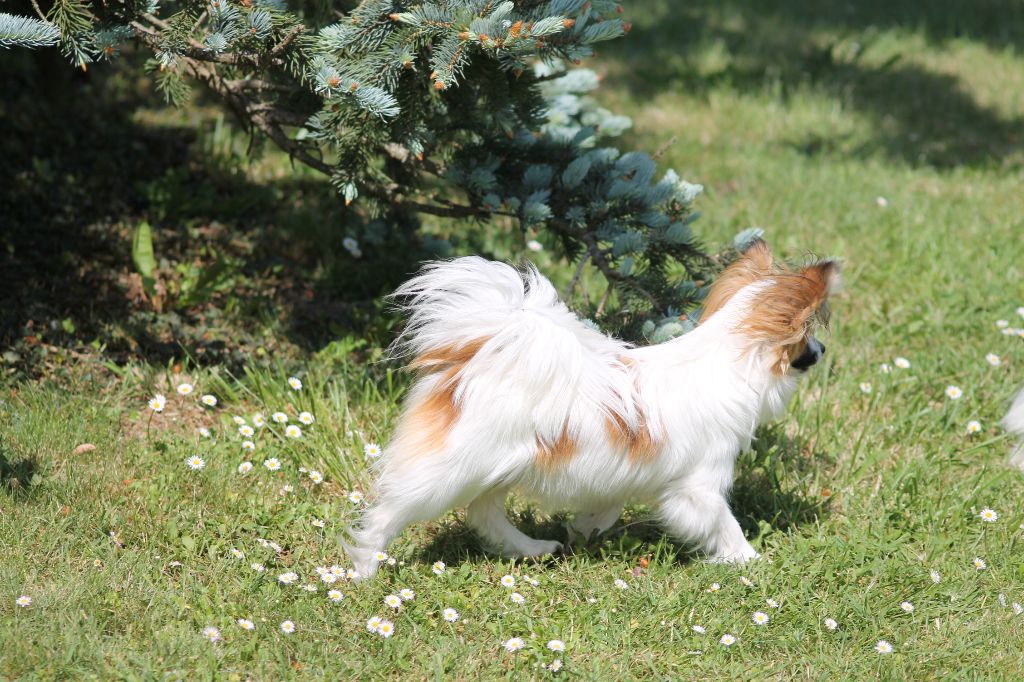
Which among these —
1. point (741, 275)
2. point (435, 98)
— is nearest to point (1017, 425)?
point (741, 275)

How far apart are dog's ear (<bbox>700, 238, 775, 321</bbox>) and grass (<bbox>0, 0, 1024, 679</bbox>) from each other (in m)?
0.84

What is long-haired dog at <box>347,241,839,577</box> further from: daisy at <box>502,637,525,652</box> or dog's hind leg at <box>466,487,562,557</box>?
daisy at <box>502,637,525,652</box>

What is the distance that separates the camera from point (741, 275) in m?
3.41

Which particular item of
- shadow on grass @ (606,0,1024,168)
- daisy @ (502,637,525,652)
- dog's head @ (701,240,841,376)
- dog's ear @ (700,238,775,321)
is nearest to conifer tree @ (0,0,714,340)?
dog's ear @ (700,238,775,321)

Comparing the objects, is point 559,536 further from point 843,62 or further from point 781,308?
point 843,62

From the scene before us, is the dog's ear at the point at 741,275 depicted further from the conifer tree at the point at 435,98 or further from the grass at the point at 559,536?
the grass at the point at 559,536

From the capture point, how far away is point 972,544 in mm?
3746

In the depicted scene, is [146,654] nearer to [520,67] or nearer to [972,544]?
[520,67]

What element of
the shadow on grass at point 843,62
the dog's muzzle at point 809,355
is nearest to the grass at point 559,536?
the dog's muzzle at point 809,355

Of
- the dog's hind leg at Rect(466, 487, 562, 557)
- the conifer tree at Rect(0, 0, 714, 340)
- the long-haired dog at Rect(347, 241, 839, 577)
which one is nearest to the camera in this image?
the long-haired dog at Rect(347, 241, 839, 577)

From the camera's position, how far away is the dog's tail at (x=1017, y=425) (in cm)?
425

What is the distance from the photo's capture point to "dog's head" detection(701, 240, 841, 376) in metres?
3.20

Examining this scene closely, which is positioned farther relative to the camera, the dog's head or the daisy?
the dog's head

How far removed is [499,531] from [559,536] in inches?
13.9
